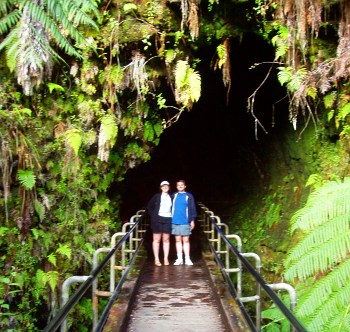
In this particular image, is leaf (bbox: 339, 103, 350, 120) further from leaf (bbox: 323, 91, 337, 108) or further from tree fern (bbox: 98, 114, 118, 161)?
tree fern (bbox: 98, 114, 118, 161)

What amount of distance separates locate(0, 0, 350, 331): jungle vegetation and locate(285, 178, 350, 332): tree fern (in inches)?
91.1

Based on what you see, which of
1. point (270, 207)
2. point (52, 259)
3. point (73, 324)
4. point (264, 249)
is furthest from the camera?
point (270, 207)

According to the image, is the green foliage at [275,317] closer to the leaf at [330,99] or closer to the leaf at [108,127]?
the leaf at [330,99]

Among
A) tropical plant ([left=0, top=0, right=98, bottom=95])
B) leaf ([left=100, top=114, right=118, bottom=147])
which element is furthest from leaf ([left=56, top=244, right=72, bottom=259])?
tropical plant ([left=0, top=0, right=98, bottom=95])

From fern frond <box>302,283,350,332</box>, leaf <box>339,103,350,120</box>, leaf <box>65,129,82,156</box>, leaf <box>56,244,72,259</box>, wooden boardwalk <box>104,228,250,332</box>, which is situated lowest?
wooden boardwalk <box>104,228,250,332</box>

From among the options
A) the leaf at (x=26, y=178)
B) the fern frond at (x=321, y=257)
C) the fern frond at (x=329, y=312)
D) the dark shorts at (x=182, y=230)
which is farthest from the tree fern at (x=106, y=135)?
the fern frond at (x=329, y=312)

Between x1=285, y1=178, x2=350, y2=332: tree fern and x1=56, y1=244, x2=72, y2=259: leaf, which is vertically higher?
x1=285, y1=178, x2=350, y2=332: tree fern

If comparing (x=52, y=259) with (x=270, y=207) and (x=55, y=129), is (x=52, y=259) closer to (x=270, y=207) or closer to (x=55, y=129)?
(x=55, y=129)

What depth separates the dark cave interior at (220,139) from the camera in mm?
10773

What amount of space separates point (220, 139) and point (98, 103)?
375 inches

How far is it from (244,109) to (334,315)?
32.2 ft

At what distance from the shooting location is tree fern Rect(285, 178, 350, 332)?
3.37 meters

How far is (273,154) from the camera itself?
11500 mm

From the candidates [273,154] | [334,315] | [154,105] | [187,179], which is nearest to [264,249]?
[273,154]
